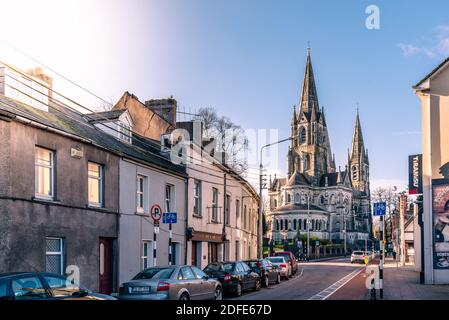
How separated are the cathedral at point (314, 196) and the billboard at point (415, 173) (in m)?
104

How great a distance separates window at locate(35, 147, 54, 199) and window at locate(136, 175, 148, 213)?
615 centimetres

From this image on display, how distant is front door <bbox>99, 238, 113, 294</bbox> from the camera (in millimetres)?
20453

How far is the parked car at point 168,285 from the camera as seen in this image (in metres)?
14.5

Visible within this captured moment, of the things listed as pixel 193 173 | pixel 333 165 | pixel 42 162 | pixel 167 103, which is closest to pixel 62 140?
pixel 42 162

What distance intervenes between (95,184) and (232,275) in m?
6.81

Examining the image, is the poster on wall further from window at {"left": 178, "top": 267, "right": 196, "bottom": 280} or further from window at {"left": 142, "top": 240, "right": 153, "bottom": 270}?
window at {"left": 178, "top": 267, "right": 196, "bottom": 280}

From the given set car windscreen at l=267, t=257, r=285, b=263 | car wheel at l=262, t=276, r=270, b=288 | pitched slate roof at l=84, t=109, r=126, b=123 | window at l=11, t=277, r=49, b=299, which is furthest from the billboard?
window at l=11, t=277, r=49, b=299

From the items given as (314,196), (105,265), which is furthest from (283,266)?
(314,196)

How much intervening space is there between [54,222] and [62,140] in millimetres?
2805

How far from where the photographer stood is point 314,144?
159750mm

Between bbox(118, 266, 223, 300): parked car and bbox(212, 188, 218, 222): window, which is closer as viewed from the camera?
bbox(118, 266, 223, 300): parked car

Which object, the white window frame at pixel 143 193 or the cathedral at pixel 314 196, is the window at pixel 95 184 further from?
the cathedral at pixel 314 196

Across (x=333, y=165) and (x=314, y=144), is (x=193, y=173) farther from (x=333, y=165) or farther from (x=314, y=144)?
(x=333, y=165)

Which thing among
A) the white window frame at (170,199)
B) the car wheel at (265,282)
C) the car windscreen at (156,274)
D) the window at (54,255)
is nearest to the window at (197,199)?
the white window frame at (170,199)
